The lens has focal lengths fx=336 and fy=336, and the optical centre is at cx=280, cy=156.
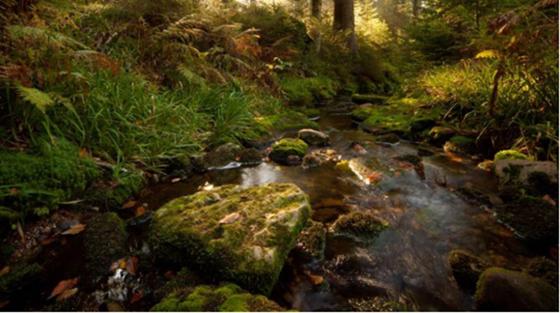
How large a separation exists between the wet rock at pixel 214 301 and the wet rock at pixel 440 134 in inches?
189

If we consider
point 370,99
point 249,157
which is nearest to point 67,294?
point 249,157

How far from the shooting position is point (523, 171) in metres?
3.64

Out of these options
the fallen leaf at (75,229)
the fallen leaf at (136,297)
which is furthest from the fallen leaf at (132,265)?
the fallen leaf at (75,229)

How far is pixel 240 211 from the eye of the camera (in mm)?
2543

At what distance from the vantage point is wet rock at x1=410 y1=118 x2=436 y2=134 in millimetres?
6219

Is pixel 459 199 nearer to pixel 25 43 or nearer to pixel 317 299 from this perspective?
pixel 317 299

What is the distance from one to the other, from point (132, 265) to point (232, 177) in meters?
1.98

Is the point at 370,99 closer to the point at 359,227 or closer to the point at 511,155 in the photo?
the point at 511,155

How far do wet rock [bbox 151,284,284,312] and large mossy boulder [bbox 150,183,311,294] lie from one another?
0.17 metres

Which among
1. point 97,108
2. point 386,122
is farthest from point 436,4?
point 97,108

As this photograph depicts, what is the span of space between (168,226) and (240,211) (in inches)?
21.3

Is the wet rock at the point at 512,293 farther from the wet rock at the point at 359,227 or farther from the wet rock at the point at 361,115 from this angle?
the wet rock at the point at 361,115

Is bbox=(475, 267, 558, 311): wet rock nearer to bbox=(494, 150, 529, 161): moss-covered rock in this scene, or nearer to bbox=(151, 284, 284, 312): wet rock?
bbox=(151, 284, 284, 312): wet rock

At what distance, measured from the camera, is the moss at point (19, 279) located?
6.90 feet
